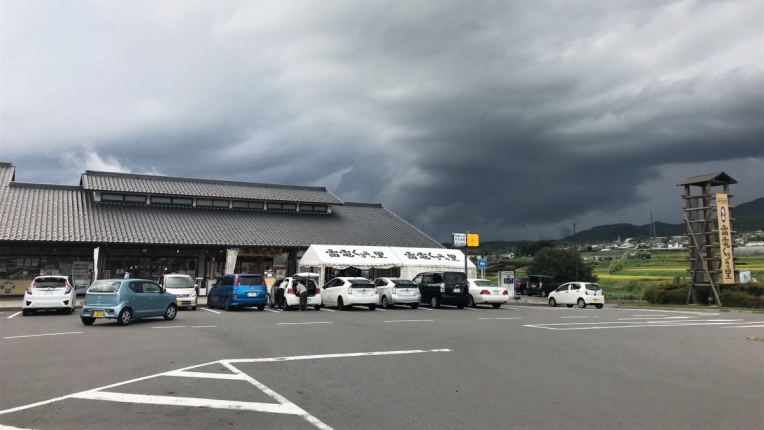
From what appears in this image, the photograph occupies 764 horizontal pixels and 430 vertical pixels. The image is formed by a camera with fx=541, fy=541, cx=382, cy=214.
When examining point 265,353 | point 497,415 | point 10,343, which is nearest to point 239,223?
point 10,343

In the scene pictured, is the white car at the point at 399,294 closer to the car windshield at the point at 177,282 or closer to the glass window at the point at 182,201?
the car windshield at the point at 177,282

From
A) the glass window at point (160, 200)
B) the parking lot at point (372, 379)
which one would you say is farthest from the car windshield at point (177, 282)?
the glass window at point (160, 200)

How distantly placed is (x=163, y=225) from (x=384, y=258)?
13576mm

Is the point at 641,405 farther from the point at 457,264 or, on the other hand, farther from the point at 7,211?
the point at 7,211

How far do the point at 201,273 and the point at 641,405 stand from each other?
29672 mm

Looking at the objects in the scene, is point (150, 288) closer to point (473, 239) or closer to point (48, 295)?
point (48, 295)

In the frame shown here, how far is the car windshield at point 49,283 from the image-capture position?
2002cm

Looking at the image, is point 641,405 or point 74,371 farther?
point 74,371

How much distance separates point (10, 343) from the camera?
12.3m

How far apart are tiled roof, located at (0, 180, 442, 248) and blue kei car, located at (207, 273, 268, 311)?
340 inches

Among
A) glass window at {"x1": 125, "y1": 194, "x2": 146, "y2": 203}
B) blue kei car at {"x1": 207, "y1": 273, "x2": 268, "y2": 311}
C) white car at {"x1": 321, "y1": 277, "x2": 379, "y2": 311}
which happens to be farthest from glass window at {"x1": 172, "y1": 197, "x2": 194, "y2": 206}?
white car at {"x1": 321, "y1": 277, "x2": 379, "y2": 311}

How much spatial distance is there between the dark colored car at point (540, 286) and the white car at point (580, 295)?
14.1 meters

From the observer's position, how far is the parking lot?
6.37 meters

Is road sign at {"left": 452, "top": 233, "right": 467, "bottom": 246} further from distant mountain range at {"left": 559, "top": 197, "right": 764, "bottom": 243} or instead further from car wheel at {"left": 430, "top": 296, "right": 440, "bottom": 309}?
distant mountain range at {"left": 559, "top": 197, "right": 764, "bottom": 243}
